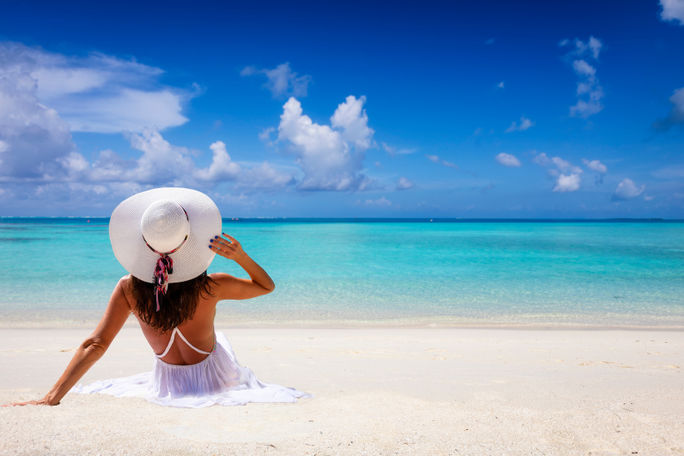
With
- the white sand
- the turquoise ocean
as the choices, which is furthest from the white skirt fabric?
the turquoise ocean

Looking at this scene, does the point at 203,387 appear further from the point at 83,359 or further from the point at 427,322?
the point at 427,322

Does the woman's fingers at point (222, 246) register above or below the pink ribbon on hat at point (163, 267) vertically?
above

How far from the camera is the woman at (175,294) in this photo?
2412 millimetres

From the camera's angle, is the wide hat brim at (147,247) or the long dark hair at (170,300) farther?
the long dark hair at (170,300)

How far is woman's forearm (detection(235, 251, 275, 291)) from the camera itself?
2.57m

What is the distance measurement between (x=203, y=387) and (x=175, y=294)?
2.89 feet

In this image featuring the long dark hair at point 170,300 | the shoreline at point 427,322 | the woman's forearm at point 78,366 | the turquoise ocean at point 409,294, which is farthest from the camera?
the turquoise ocean at point 409,294

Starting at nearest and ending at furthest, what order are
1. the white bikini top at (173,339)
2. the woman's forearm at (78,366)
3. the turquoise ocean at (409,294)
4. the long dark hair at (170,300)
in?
the woman's forearm at (78,366), the long dark hair at (170,300), the white bikini top at (173,339), the turquoise ocean at (409,294)

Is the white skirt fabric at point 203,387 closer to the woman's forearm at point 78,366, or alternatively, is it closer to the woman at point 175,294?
the woman at point 175,294

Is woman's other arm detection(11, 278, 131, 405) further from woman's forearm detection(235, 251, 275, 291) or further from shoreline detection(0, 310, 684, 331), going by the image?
shoreline detection(0, 310, 684, 331)

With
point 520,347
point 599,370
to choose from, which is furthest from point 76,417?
point 520,347

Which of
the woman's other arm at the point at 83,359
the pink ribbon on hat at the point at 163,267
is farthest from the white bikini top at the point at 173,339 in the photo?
the pink ribbon on hat at the point at 163,267

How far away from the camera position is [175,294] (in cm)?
→ 268

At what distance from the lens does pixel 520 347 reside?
611 centimetres
